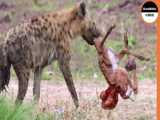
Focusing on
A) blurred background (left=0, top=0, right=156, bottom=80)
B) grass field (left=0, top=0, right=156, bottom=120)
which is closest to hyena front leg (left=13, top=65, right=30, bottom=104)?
grass field (left=0, top=0, right=156, bottom=120)

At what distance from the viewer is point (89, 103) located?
7594mm

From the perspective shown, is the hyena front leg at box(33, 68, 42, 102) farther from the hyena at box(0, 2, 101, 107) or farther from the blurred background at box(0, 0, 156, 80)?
the blurred background at box(0, 0, 156, 80)

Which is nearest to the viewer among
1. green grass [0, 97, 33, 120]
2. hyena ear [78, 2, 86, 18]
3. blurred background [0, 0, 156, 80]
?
green grass [0, 97, 33, 120]

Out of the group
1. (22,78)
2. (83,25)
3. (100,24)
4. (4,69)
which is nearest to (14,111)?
(4,69)

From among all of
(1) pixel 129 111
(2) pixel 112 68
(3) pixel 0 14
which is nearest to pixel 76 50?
(3) pixel 0 14

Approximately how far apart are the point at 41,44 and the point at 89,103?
103 centimetres

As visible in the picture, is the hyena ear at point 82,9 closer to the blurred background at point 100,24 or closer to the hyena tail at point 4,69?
the hyena tail at point 4,69

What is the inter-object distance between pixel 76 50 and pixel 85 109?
4.82 meters

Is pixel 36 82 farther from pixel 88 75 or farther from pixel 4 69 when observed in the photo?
pixel 88 75

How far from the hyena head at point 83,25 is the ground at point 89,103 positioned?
2.11 feet

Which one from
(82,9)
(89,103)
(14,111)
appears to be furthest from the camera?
(82,9)

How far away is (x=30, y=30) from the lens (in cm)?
830

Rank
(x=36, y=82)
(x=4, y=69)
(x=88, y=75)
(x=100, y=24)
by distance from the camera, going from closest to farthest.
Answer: (x=4, y=69), (x=36, y=82), (x=88, y=75), (x=100, y=24)

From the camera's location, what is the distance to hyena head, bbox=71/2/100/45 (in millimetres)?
8898
